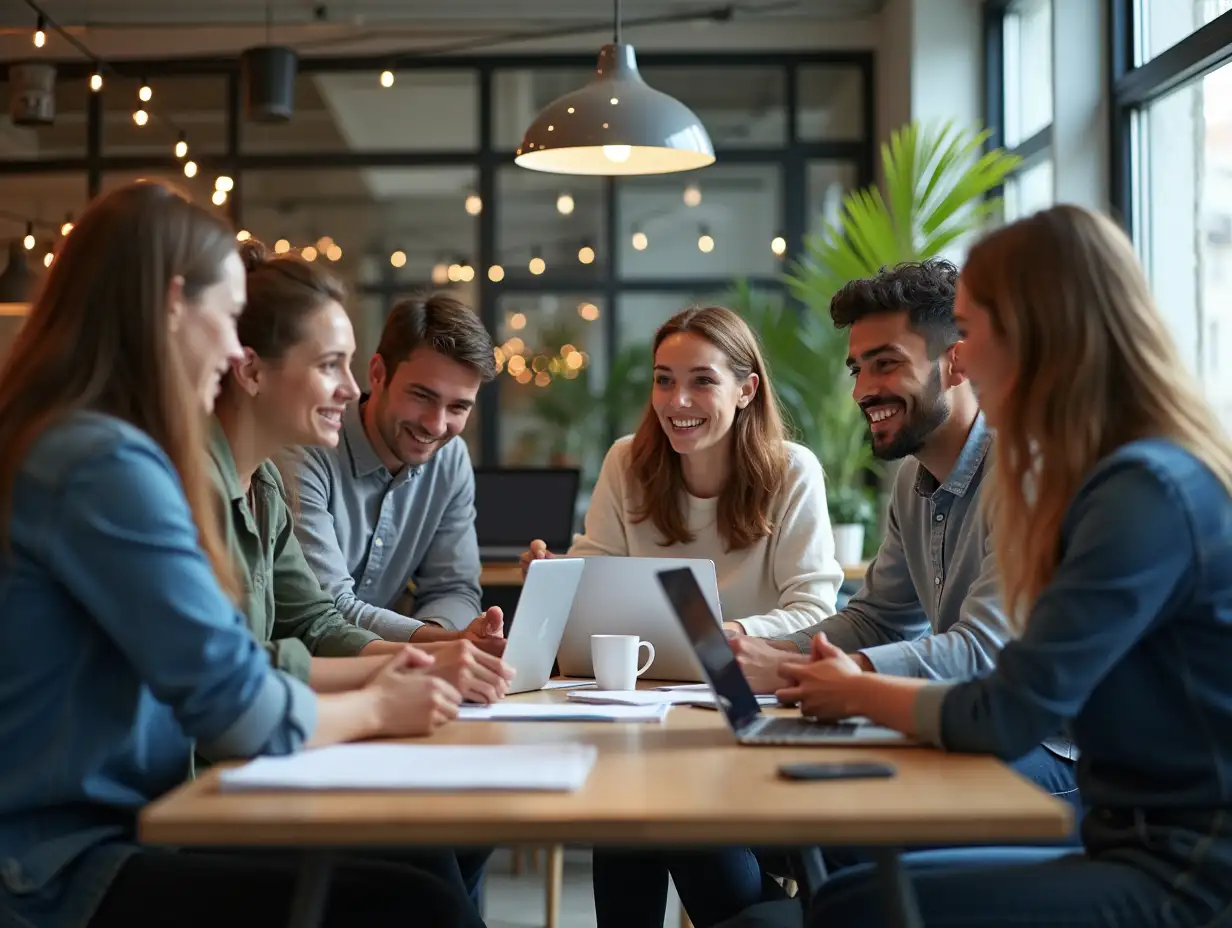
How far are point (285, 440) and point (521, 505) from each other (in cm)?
265

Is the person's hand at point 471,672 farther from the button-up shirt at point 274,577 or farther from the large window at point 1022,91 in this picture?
the large window at point 1022,91

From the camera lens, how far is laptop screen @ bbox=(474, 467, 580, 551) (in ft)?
15.6

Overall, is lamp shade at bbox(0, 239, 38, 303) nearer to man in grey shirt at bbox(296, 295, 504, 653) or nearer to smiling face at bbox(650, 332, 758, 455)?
man in grey shirt at bbox(296, 295, 504, 653)

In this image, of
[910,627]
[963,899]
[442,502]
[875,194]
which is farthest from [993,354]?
[875,194]

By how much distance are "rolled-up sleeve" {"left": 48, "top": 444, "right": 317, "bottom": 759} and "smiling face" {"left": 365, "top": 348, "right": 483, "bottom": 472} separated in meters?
1.64

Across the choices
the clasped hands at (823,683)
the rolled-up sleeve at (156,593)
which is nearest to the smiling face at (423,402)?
the clasped hands at (823,683)

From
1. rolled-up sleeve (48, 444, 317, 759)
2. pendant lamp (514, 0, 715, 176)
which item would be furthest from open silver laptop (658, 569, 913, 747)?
pendant lamp (514, 0, 715, 176)

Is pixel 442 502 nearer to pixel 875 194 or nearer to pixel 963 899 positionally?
pixel 963 899

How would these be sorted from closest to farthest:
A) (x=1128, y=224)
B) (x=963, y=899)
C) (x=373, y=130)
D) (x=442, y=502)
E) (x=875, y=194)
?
(x=963, y=899) < (x=442, y=502) < (x=1128, y=224) < (x=875, y=194) < (x=373, y=130)

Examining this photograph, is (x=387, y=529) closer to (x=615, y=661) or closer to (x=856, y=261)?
(x=615, y=661)

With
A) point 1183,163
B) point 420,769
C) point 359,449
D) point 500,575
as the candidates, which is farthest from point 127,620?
point 1183,163

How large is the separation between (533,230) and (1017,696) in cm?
656

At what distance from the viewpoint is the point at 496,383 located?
7832mm

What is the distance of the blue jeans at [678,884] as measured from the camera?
2311 mm
